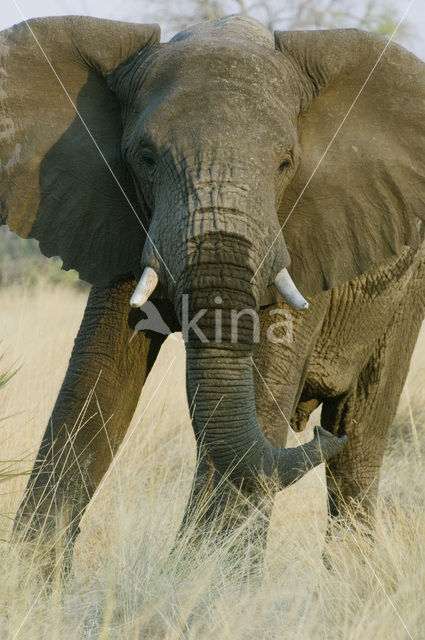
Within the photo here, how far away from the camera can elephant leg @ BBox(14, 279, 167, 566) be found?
15.0 feet

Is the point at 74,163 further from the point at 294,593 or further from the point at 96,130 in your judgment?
the point at 294,593

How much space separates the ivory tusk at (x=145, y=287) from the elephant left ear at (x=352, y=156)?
75cm

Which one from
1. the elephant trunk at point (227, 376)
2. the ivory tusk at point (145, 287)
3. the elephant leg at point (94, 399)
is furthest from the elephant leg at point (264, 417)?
the ivory tusk at point (145, 287)

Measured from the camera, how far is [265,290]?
4262 millimetres

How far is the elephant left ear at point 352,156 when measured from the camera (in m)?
4.53

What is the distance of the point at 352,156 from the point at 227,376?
3.89 feet

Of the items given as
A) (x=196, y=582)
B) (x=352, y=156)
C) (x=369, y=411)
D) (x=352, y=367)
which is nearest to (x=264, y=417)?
(x=196, y=582)

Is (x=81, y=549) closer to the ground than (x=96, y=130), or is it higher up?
closer to the ground

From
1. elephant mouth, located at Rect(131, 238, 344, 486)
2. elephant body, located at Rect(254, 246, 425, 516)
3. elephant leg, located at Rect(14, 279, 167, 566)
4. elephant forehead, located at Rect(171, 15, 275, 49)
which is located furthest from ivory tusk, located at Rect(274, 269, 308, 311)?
elephant forehead, located at Rect(171, 15, 275, 49)

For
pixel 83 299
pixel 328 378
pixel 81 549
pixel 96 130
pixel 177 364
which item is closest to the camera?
pixel 96 130

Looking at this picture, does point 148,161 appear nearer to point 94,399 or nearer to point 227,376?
point 227,376

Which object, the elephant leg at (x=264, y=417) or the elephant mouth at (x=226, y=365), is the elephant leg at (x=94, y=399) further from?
the elephant mouth at (x=226, y=365)

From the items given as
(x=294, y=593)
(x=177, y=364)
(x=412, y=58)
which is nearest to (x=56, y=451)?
(x=294, y=593)

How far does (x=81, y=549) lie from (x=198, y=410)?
1157 millimetres
